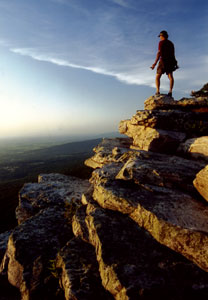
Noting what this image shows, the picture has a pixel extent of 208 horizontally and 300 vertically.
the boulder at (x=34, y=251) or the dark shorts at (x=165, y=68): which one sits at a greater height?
the dark shorts at (x=165, y=68)

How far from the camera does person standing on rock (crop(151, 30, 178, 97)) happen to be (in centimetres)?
1470

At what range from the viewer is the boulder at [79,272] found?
5625 millimetres

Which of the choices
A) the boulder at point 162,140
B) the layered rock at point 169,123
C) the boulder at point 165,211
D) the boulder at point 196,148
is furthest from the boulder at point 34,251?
the boulder at point 196,148

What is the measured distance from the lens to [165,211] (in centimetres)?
678

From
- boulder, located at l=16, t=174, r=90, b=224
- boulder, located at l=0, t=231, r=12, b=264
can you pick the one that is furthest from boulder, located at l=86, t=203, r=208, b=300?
boulder, located at l=0, t=231, r=12, b=264

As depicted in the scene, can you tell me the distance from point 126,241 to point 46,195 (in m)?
9.19

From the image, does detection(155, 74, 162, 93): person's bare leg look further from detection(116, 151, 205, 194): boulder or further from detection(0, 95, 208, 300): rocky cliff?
detection(116, 151, 205, 194): boulder

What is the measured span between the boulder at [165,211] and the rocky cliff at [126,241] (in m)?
0.03

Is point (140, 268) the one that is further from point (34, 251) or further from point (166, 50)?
point (166, 50)

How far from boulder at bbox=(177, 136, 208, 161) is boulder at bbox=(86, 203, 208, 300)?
7.47 meters

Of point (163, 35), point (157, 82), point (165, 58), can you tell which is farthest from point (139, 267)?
point (163, 35)

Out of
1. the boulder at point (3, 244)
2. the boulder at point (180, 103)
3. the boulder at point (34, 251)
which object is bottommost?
the boulder at point (3, 244)

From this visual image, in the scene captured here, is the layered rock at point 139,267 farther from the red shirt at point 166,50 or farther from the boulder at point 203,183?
the red shirt at point 166,50

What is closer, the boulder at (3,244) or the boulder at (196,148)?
the boulder at (3,244)
